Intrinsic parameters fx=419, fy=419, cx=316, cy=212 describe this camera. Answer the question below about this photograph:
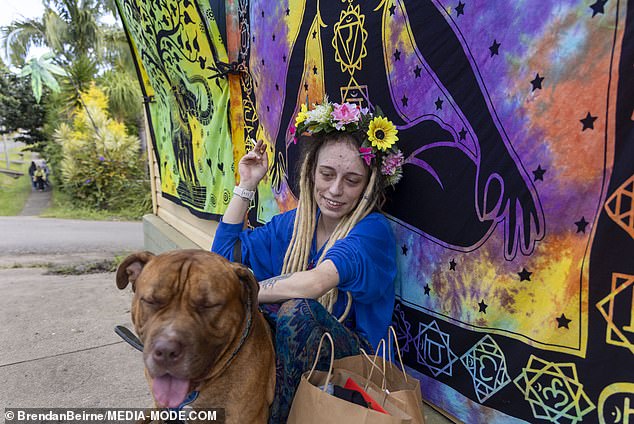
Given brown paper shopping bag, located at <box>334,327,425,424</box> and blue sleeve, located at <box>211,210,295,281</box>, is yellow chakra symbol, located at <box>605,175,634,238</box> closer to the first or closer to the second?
brown paper shopping bag, located at <box>334,327,425,424</box>

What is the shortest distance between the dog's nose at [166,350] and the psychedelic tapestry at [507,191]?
1318 millimetres

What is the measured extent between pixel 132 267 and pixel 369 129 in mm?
1282

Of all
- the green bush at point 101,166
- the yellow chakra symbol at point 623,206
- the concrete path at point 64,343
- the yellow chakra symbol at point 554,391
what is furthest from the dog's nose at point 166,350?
the green bush at point 101,166

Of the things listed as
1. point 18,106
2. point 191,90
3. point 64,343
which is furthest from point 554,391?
point 18,106

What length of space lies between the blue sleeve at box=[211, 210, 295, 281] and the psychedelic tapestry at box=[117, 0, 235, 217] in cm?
197

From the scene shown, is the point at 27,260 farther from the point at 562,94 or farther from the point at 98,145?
the point at 562,94

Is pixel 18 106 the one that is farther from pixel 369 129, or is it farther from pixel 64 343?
pixel 369 129

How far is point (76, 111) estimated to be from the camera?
19.3 m

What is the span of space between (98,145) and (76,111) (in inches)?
212

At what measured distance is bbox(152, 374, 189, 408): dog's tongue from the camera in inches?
57.5

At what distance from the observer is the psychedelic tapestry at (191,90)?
4.25m

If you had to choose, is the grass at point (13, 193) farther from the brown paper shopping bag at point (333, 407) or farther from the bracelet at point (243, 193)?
the brown paper shopping bag at point (333, 407)

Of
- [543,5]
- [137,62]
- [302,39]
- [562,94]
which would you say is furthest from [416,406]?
[137,62]

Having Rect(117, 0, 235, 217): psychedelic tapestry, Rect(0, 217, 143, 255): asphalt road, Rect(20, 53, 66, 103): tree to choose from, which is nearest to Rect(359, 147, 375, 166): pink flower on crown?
Rect(117, 0, 235, 217): psychedelic tapestry
